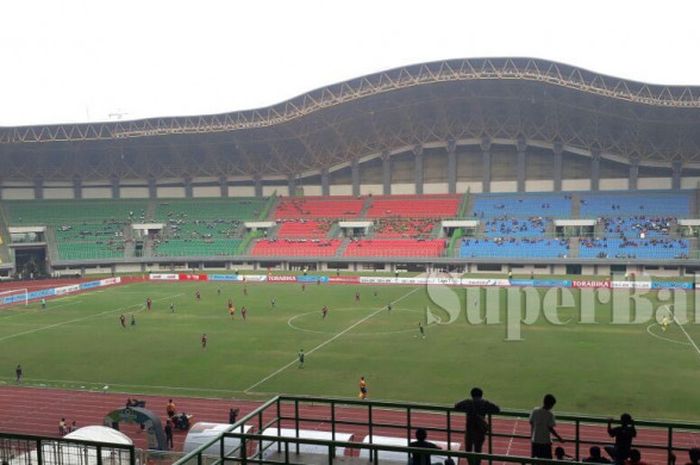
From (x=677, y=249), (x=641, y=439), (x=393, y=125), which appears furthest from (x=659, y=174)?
(x=641, y=439)

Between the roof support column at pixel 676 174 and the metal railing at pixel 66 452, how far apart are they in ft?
259

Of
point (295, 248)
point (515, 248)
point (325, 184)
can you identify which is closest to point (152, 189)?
point (325, 184)

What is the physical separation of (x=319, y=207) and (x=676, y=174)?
4741 cm

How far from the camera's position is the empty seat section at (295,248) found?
262 ft

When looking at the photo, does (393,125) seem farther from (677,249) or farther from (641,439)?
(641,439)

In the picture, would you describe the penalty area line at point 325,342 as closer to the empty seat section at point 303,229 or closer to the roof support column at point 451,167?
the empty seat section at point 303,229

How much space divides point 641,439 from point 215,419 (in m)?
15.8

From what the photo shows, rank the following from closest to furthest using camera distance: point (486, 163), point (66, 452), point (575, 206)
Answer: point (66, 452)
point (575, 206)
point (486, 163)

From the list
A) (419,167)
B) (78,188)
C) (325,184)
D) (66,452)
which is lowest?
(66,452)

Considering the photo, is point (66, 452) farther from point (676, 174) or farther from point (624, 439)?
point (676, 174)

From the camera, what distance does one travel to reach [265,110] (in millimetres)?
79688

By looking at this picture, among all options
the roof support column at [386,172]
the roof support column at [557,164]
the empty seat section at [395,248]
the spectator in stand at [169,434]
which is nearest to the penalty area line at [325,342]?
the spectator in stand at [169,434]

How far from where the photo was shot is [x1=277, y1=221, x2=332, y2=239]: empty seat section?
278 ft

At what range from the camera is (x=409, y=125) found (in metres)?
82.2
